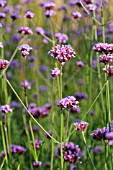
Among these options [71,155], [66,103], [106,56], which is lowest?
[71,155]

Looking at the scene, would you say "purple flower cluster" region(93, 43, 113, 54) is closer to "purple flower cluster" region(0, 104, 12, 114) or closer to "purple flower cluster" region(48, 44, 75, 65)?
"purple flower cluster" region(48, 44, 75, 65)

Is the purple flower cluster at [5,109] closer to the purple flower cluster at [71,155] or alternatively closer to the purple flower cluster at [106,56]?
the purple flower cluster at [71,155]

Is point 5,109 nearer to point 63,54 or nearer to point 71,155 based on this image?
point 71,155

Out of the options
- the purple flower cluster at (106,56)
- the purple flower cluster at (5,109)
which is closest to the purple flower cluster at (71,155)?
the purple flower cluster at (5,109)

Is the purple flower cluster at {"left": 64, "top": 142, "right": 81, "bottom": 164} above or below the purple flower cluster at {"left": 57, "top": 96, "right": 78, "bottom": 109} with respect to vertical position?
below

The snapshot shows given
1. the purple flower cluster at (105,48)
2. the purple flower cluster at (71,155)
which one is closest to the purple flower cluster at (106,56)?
the purple flower cluster at (105,48)

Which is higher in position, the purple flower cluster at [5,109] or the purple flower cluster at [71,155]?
the purple flower cluster at [5,109]

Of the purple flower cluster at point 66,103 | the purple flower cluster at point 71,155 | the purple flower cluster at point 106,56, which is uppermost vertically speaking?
the purple flower cluster at point 106,56

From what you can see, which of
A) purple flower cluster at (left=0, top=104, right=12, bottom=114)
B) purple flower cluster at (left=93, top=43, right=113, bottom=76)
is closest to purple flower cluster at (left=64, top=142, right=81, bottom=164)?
purple flower cluster at (left=0, top=104, right=12, bottom=114)

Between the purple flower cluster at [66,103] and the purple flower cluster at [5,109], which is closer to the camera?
the purple flower cluster at [66,103]

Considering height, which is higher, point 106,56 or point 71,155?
point 106,56

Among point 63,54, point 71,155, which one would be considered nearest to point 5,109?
point 71,155

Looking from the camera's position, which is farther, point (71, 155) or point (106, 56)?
point (71, 155)
